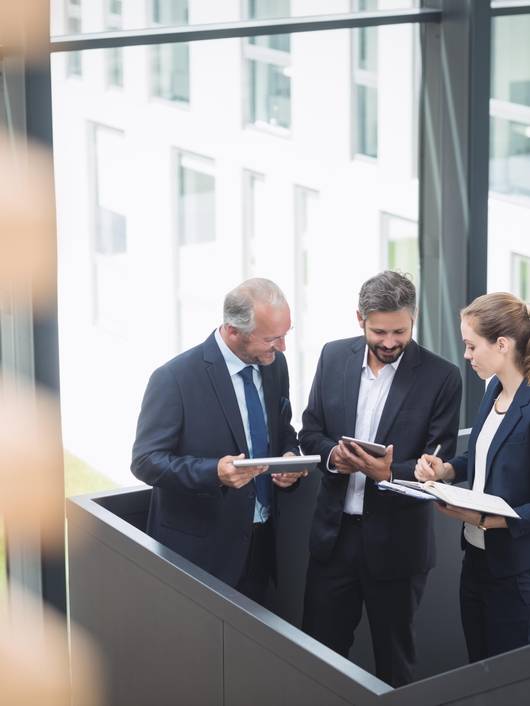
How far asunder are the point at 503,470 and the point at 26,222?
78.3 inches

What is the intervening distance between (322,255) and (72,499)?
271cm

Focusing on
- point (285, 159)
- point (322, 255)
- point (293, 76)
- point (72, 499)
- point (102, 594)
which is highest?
point (293, 76)

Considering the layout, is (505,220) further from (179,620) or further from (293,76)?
(179,620)

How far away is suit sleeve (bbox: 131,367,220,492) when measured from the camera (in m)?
3.67

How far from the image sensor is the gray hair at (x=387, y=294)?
12.2ft

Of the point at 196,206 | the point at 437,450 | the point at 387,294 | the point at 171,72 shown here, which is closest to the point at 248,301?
the point at 387,294

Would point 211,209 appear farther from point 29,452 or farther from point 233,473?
point 233,473

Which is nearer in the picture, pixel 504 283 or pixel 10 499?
pixel 10 499

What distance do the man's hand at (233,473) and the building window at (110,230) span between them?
2.56 m

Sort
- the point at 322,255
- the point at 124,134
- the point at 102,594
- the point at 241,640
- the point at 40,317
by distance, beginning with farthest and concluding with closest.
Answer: the point at 322,255
the point at 124,134
the point at 40,317
the point at 102,594
the point at 241,640

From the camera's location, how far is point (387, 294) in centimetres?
372

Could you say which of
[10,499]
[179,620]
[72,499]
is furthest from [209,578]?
[10,499]

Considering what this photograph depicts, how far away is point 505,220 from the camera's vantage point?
6477 mm

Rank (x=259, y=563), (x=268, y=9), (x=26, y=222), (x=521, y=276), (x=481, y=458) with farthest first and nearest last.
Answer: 1. (x=521, y=276)
2. (x=268, y=9)
3. (x=26, y=222)
4. (x=259, y=563)
5. (x=481, y=458)
